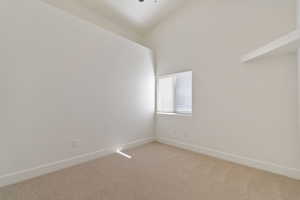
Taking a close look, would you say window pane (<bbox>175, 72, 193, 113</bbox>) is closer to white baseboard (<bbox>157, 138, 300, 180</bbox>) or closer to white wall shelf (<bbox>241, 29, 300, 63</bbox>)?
white baseboard (<bbox>157, 138, 300, 180</bbox>)

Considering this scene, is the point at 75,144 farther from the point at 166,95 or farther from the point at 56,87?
the point at 166,95

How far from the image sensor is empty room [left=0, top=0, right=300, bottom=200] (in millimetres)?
1729

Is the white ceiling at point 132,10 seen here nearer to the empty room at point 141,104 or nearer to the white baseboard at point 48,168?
the empty room at point 141,104

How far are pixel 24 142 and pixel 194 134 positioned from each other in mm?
3007

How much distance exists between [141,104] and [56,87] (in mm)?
1888

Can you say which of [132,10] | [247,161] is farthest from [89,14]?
[247,161]

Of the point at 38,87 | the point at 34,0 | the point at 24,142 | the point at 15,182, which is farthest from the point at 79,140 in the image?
the point at 34,0

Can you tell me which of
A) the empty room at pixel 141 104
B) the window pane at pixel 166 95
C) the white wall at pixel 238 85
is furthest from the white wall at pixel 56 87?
the white wall at pixel 238 85

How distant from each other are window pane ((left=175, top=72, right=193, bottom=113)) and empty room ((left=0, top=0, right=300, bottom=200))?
0.09 ft

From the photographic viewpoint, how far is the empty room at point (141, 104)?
5.67ft

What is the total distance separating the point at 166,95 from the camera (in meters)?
3.77

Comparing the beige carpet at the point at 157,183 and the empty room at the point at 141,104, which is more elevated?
the empty room at the point at 141,104

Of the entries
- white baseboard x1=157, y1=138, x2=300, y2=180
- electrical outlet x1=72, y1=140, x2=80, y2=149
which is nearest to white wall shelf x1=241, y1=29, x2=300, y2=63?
white baseboard x1=157, y1=138, x2=300, y2=180

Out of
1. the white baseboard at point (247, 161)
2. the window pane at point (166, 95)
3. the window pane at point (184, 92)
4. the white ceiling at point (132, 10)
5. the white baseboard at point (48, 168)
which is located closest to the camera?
the white baseboard at point (48, 168)
